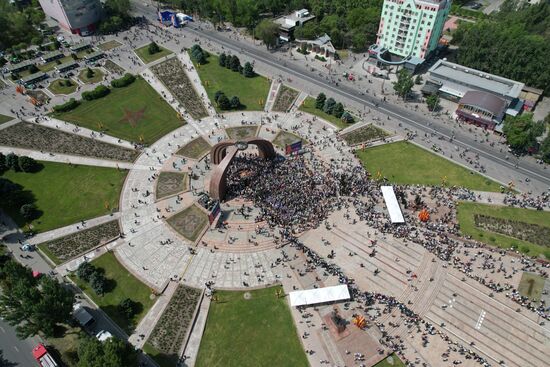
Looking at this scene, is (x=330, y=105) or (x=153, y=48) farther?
(x=153, y=48)

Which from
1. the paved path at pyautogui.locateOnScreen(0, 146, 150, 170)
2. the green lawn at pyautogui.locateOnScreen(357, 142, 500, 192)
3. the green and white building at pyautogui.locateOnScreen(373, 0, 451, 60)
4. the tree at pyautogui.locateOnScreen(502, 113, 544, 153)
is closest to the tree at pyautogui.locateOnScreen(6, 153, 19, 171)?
the paved path at pyautogui.locateOnScreen(0, 146, 150, 170)

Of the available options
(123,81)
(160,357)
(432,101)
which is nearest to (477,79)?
(432,101)

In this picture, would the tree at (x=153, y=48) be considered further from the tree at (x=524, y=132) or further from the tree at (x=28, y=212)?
the tree at (x=524, y=132)

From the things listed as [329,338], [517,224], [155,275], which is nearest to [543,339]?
[517,224]

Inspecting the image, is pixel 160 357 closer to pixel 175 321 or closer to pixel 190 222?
pixel 175 321

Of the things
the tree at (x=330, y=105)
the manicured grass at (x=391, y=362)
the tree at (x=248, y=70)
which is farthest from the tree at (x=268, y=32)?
the manicured grass at (x=391, y=362)

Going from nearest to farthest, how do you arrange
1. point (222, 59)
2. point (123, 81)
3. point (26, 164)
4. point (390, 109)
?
point (26, 164) → point (390, 109) → point (123, 81) → point (222, 59)
